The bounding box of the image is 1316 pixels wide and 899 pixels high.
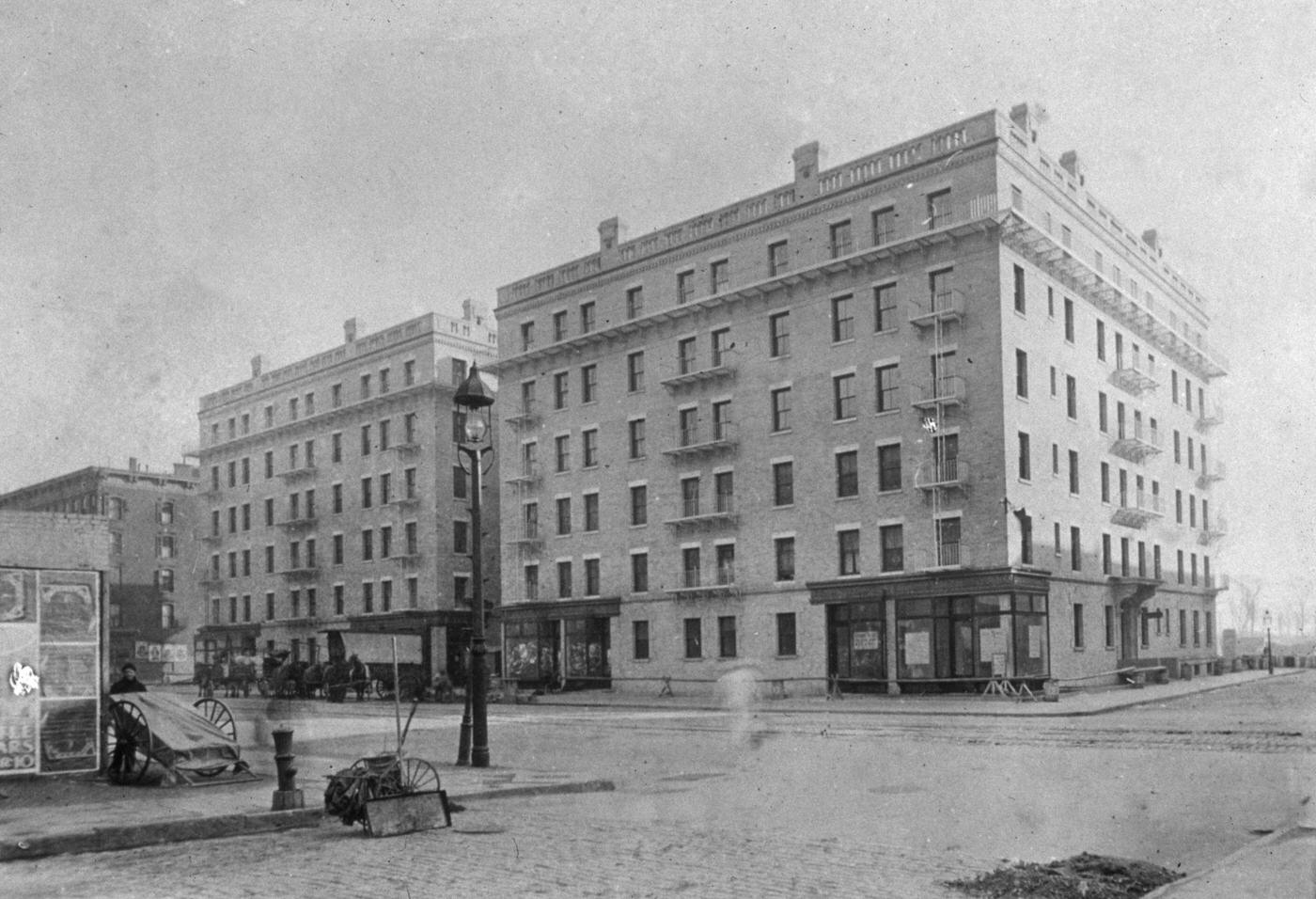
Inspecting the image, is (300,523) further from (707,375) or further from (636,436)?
(707,375)

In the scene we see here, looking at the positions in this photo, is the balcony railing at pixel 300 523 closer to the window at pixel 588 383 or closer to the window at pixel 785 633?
the window at pixel 588 383

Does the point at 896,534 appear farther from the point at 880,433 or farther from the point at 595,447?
the point at 595,447

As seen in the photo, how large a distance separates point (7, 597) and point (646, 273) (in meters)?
35.7

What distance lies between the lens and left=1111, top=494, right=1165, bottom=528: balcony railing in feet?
147

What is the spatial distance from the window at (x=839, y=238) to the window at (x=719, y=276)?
466cm

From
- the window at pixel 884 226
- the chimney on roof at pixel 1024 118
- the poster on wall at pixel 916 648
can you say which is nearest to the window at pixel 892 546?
the poster on wall at pixel 916 648

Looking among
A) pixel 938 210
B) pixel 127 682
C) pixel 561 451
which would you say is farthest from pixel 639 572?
pixel 127 682

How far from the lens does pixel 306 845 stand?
995cm

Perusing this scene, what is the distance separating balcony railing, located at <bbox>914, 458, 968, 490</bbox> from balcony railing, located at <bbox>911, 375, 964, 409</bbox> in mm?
1782

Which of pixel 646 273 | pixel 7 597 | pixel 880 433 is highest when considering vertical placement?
pixel 646 273

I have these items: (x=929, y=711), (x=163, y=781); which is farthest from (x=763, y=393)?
(x=163, y=781)

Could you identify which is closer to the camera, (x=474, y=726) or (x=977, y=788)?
(x=977, y=788)

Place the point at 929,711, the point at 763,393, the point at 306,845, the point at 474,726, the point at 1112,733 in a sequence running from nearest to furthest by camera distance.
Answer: the point at 306,845 → the point at 474,726 → the point at 1112,733 → the point at 929,711 → the point at 763,393

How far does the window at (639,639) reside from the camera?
1837 inches
